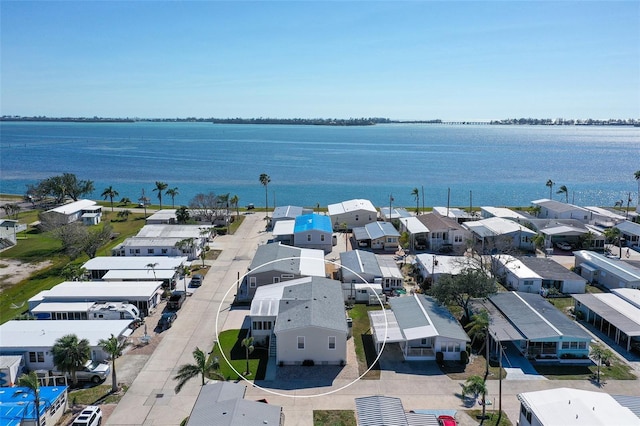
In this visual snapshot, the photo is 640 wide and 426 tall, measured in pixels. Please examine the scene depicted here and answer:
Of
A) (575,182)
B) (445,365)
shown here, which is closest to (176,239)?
(445,365)

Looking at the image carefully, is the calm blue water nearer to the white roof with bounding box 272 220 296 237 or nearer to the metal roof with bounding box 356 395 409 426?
the white roof with bounding box 272 220 296 237

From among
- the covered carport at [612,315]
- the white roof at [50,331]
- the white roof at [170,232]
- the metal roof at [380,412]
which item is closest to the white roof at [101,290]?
the white roof at [50,331]

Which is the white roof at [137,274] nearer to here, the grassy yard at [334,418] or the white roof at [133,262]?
the white roof at [133,262]

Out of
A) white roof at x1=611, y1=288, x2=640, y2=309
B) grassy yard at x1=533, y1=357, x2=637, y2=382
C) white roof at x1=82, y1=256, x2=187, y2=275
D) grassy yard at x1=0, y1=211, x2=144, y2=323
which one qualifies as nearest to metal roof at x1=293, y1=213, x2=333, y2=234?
white roof at x1=82, y1=256, x2=187, y2=275

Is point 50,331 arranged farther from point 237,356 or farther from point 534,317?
point 534,317

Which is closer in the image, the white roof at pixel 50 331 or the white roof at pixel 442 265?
the white roof at pixel 50 331

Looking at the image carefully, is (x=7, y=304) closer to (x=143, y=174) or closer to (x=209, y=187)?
(x=209, y=187)

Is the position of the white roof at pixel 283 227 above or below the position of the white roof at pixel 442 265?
above
